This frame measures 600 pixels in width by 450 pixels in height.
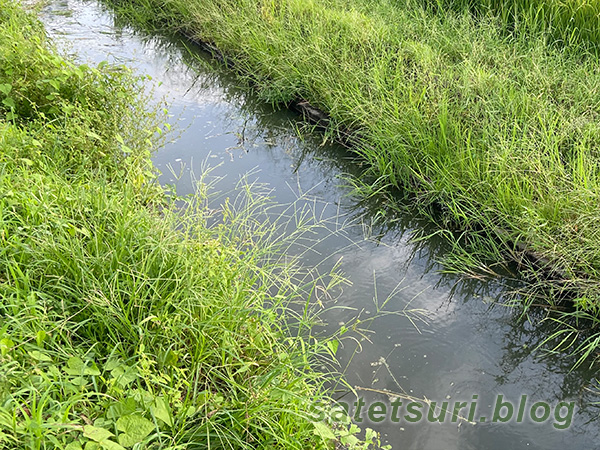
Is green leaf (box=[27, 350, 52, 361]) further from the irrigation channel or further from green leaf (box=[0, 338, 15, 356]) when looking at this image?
the irrigation channel

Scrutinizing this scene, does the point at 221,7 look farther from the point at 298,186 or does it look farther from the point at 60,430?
the point at 60,430

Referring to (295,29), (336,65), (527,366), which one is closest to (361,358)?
(527,366)

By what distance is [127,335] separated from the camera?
191 cm

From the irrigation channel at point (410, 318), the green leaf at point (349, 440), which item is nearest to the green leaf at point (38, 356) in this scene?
the green leaf at point (349, 440)

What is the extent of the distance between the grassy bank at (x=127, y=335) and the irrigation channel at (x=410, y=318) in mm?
347

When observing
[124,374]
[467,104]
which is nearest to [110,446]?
[124,374]

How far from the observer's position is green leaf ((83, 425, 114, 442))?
1.36 metres

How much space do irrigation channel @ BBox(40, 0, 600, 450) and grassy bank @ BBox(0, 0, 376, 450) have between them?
347 millimetres

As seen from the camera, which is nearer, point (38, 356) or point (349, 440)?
point (38, 356)

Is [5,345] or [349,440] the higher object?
[349,440]

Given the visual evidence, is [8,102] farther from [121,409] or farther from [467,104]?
[467,104]

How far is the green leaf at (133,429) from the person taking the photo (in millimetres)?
1428

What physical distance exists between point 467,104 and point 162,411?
3.21 m

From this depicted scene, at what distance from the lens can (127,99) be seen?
354 centimetres
